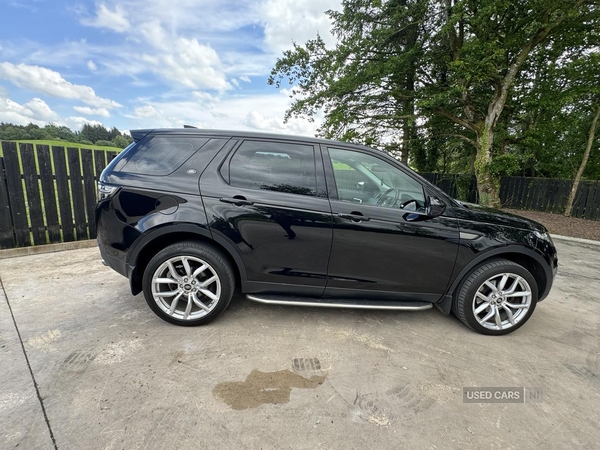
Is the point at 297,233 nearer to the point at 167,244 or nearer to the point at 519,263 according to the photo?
the point at 167,244

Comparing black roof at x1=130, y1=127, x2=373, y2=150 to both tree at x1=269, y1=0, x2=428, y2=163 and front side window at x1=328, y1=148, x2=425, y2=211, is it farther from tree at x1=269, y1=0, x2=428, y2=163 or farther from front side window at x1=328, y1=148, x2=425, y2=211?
tree at x1=269, y1=0, x2=428, y2=163

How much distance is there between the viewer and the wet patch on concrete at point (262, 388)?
177 centimetres

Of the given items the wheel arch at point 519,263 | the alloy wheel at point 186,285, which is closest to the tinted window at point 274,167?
the alloy wheel at point 186,285

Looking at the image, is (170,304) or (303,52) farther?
(303,52)

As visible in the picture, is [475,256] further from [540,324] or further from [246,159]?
[246,159]

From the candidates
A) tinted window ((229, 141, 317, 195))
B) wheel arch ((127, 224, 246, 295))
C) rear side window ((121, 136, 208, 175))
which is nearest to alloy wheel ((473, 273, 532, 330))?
tinted window ((229, 141, 317, 195))

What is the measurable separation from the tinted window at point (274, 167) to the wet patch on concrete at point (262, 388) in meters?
1.45

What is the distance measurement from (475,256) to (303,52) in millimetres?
12605

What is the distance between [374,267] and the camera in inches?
98.0

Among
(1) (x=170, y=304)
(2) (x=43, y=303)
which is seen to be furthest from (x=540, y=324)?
(2) (x=43, y=303)

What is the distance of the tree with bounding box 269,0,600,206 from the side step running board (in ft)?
28.2

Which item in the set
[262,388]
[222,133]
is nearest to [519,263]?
[262,388]

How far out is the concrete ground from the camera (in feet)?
5.16

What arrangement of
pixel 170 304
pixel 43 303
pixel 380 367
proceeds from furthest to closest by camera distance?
pixel 43 303 < pixel 170 304 < pixel 380 367
